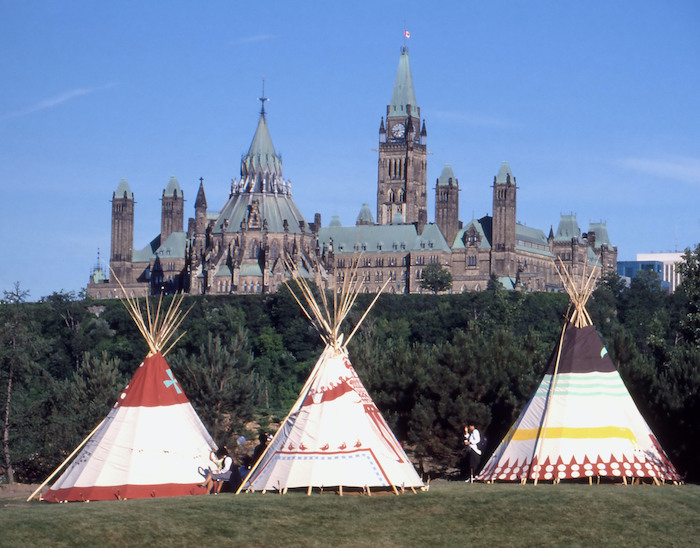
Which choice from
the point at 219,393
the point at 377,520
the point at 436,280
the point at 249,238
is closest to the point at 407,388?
the point at 219,393

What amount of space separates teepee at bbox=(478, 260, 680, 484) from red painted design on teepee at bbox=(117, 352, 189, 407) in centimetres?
953

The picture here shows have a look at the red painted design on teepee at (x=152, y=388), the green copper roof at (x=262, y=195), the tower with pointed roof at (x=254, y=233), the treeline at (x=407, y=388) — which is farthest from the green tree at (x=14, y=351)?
the green copper roof at (x=262, y=195)

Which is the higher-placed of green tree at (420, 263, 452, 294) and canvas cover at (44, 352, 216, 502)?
green tree at (420, 263, 452, 294)

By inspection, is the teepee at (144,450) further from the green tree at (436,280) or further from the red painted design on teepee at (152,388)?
the green tree at (436,280)

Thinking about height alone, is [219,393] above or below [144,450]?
above

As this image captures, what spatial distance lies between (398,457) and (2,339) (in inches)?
1476

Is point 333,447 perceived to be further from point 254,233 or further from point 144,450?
point 254,233

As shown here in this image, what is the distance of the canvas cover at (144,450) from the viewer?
37594 millimetres

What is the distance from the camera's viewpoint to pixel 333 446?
119ft

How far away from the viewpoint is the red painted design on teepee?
3969cm

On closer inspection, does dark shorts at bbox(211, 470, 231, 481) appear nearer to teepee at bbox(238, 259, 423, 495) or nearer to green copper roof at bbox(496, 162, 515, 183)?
teepee at bbox(238, 259, 423, 495)

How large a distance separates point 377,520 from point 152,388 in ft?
37.6

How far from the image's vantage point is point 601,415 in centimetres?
3819

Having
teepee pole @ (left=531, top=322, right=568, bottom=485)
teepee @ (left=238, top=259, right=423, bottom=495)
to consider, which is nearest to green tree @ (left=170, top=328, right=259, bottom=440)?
teepee @ (left=238, top=259, right=423, bottom=495)
